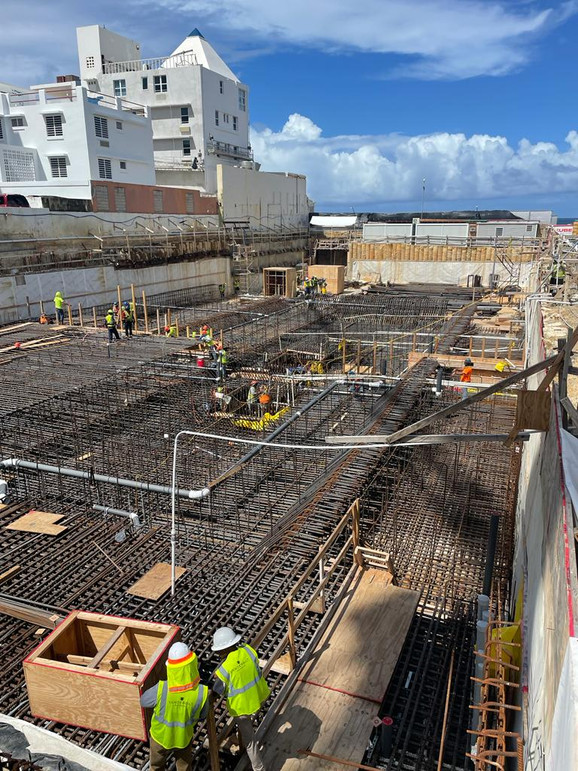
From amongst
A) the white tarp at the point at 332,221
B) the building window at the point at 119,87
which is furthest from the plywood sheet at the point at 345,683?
the white tarp at the point at 332,221

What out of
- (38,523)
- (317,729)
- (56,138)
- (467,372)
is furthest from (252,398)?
(56,138)

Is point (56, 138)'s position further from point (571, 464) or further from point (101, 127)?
point (571, 464)

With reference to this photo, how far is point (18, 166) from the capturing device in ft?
132

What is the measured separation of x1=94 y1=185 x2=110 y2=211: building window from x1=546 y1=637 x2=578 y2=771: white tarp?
1491 inches

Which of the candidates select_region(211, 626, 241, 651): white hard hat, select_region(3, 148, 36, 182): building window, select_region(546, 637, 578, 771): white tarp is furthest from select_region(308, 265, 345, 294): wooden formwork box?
select_region(546, 637, 578, 771): white tarp

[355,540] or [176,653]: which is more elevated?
[176,653]

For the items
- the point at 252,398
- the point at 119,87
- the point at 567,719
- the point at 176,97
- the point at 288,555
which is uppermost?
the point at 119,87

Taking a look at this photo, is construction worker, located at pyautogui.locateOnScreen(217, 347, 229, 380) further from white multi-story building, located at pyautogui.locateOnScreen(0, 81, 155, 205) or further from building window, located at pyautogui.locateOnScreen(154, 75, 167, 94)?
building window, located at pyautogui.locateOnScreen(154, 75, 167, 94)

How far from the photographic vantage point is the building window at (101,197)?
35594 millimetres

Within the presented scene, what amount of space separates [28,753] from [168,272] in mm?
32331

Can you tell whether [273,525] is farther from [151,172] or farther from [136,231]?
[151,172]

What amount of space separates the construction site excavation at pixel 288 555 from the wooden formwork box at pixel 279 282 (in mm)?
18722

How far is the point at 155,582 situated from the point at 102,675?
2.66m

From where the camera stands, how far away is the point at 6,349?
765 inches
